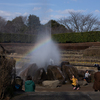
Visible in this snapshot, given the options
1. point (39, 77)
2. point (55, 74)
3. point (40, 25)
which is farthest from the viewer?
point (40, 25)

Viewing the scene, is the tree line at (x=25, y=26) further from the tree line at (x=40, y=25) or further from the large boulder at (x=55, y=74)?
the large boulder at (x=55, y=74)

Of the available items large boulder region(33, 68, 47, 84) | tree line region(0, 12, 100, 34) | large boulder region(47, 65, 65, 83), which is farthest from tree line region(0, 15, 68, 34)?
large boulder region(33, 68, 47, 84)

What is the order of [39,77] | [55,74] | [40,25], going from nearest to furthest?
[39,77]
[55,74]
[40,25]

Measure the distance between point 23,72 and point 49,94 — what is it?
372 inches

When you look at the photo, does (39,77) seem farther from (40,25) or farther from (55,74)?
(40,25)

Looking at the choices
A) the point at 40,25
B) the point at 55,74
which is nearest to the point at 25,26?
the point at 40,25

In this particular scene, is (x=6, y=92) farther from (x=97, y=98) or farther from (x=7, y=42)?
(x=7, y=42)

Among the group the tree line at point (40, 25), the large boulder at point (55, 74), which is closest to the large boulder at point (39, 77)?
the large boulder at point (55, 74)

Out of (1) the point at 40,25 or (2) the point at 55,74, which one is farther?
(1) the point at 40,25

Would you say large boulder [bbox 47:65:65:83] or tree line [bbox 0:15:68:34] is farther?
tree line [bbox 0:15:68:34]

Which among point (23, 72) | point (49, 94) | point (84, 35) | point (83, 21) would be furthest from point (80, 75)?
point (83, 21)

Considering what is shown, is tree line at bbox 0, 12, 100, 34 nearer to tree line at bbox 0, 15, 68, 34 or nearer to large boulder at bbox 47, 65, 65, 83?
tree line at bbox 0, 15, 68, 34

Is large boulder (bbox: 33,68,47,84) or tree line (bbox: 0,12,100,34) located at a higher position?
tree line (bbox: 0,12,100,34)

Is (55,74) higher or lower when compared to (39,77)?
higher
